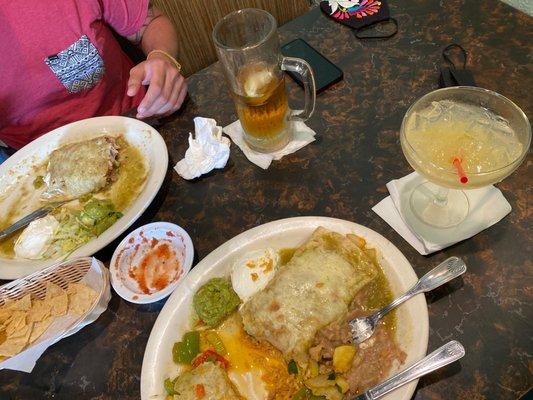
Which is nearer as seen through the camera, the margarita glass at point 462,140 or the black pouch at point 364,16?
the margarita glass at point 462,140

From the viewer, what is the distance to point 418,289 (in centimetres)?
116

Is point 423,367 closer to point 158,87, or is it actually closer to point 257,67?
point 257,67

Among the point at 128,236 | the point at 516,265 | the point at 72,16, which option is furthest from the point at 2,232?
the point at 516,265

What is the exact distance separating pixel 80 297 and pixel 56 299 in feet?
0.28

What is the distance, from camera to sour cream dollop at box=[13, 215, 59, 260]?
5.11ft

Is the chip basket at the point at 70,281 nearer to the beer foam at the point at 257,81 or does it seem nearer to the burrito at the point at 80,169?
the burrito at the point at 80,169

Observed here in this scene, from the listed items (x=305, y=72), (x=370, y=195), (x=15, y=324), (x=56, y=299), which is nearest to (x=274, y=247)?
(x=370, y=195)

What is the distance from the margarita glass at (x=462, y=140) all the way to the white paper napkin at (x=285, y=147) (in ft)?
1.68

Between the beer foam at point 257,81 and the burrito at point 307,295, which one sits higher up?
the beer foam at point 257,81

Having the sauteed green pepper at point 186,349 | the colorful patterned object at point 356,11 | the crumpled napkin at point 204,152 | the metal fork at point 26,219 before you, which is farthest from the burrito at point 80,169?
the colorful patterned object at point 356,11

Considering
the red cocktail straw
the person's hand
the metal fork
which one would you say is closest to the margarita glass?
the red cocktail straw

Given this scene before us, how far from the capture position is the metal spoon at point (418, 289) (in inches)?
45.8

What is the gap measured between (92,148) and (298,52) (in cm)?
107

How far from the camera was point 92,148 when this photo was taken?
1802mm
